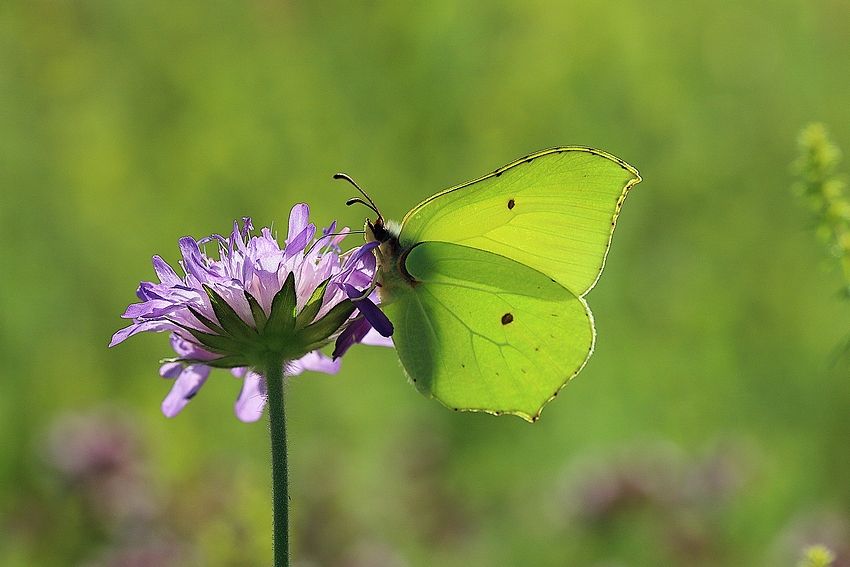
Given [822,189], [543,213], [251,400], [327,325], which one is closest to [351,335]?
[327,325]

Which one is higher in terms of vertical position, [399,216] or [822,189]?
[399,216]

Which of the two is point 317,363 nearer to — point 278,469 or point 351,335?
point 351,335

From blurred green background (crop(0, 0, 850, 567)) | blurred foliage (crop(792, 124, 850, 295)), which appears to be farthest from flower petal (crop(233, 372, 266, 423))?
blurred foliage (crop(792, 124, 850, 295))

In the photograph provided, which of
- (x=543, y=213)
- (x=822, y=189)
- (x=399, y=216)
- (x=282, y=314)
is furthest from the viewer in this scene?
(x=399, y=216)

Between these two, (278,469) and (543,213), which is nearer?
(278,469)

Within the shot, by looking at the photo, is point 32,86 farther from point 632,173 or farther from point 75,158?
point 632,173

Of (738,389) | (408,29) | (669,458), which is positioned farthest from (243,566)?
(408,29)

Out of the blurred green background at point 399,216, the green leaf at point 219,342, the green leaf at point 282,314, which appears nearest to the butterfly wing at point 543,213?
the green leaf at point 282,314
